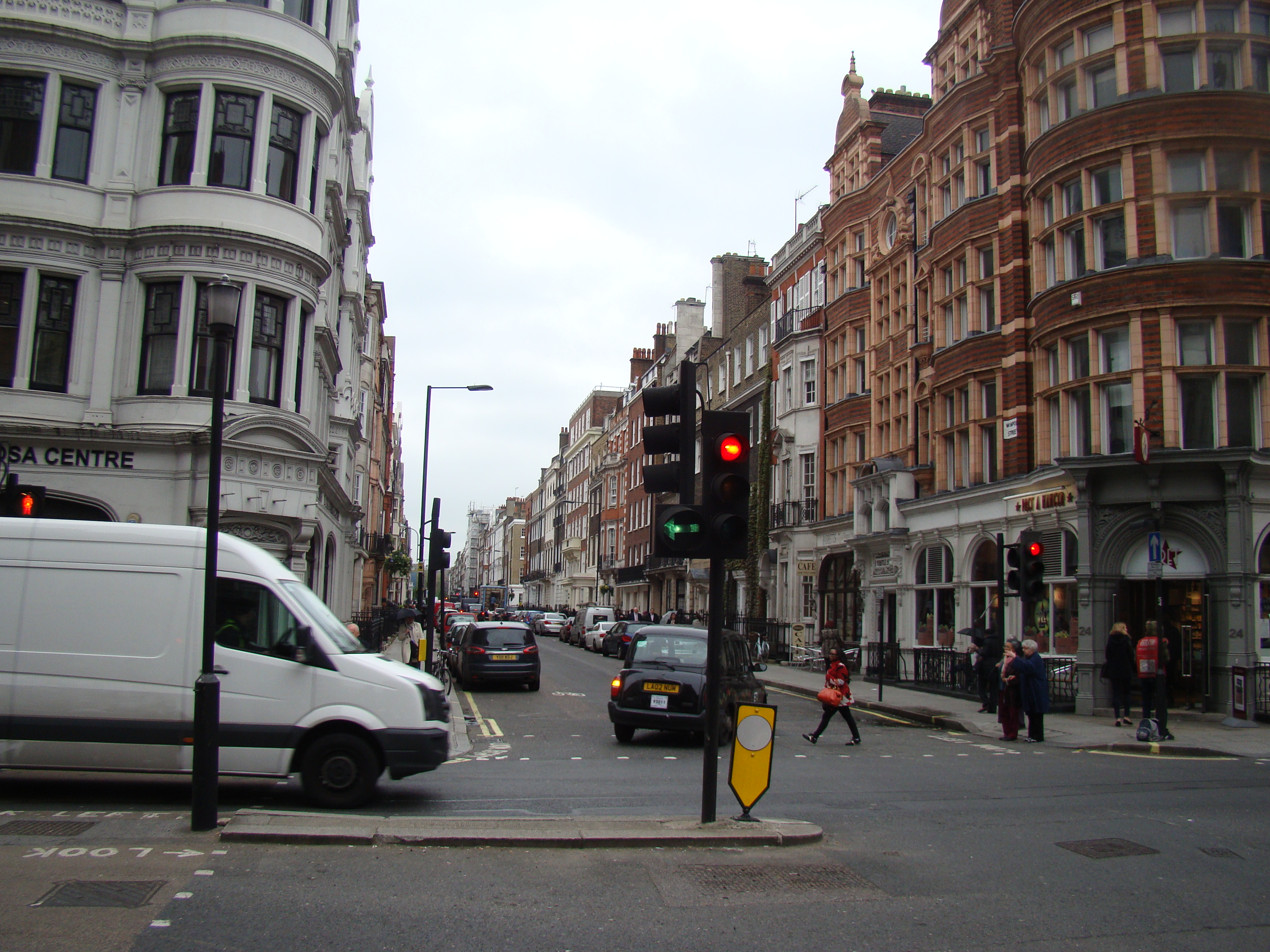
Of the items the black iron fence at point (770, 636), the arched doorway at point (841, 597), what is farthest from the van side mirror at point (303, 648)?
the black iron fence at point (770, 636)

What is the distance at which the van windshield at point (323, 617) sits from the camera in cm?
970

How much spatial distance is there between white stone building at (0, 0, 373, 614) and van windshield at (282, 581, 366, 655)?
8.93 meters

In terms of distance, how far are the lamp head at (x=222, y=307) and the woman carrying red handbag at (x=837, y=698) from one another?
10.3 meters

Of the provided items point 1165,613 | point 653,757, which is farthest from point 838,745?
point 1165,613

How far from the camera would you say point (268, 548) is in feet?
63.5

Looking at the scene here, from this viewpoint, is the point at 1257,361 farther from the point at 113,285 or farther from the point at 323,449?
the point at 113,285

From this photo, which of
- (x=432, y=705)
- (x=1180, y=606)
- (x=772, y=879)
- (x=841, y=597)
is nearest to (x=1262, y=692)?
(x=1180, y=606)

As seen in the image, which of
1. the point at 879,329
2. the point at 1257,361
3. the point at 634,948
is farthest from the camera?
the point at 879,329

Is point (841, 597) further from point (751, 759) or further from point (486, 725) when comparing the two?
point (751, 759)

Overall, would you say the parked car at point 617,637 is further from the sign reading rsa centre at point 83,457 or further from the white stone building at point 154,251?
the sign reading rsa centre at point 83,457

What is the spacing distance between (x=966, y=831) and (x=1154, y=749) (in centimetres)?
801

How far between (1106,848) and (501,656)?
57.2ft

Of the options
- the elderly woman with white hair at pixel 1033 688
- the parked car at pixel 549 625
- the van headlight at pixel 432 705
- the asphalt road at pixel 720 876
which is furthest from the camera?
the parked car at pixel 549 625

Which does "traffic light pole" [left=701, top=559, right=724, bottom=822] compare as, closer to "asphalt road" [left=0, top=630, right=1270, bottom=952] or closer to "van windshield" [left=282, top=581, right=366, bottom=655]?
"asphalt road" [left=0, top=630, right=1270, bottom=952]
